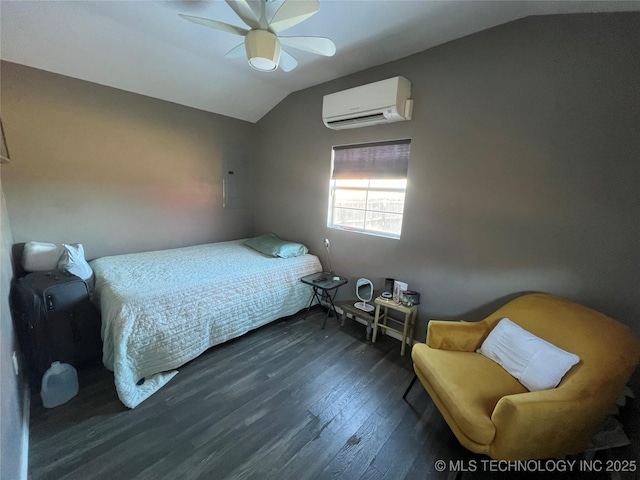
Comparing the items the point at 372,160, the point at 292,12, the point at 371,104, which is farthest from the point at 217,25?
the point at 372,160

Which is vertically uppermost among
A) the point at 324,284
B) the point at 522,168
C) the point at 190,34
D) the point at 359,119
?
the point at 190,34

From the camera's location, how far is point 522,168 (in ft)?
5.84

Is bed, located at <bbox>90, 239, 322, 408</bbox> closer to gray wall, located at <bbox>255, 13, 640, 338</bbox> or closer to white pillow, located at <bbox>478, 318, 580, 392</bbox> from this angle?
gray wall, located at <bbox>255, 13, 640, 338</bbox>

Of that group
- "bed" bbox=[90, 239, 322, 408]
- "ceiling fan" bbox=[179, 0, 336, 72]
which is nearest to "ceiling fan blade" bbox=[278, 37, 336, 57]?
"ceiling fan" bbox=[179, 0, 336, 72]

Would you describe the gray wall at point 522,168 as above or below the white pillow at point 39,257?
above

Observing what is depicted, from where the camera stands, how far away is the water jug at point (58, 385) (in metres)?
1.57

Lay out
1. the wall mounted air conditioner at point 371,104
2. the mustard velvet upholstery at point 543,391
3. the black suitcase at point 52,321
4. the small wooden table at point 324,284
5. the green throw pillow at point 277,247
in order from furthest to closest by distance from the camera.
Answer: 1. the green throw pillow at point 277,247
2. the small wooden table at point 324,284
3. the wall mounted air conditioner at point 371,104
4. the black suitcase at point 52,321
5. the mustard velvet upholstery at point 543,391

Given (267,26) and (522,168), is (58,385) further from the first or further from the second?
(522,168)

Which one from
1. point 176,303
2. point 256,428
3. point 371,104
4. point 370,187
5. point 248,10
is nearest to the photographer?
point 248,10

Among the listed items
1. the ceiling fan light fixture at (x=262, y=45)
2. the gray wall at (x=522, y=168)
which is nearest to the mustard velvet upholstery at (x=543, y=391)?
the gray wall at (x=522, y=168)

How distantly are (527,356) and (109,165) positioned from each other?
410 centimetres

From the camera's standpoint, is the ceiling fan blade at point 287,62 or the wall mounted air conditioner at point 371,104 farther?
the wall mounted air conditioner at point 371,104

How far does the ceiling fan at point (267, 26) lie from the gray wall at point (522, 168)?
118cm

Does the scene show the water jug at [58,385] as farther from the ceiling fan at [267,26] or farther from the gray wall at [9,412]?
the ceiling fan at [267,26]
